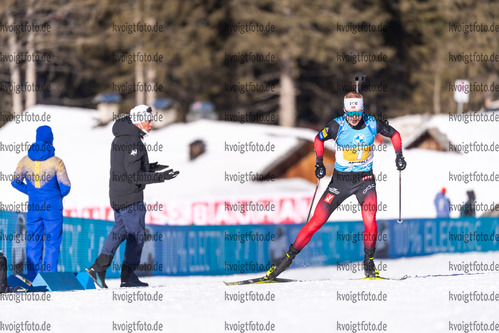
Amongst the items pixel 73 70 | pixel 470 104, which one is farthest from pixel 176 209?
pixel 470 104

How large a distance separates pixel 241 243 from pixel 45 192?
6.75 metres

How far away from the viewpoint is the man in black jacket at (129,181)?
29.7 feet

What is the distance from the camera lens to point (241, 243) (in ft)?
53.6

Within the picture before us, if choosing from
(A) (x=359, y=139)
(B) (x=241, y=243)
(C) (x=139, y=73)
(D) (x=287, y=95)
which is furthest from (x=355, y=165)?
(C) (x=139, y=73)

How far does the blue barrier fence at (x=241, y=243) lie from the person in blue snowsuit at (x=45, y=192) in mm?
3149

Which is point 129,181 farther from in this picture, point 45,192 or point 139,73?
point 139,73

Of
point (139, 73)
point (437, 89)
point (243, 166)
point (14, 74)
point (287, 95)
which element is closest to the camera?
point (243, 166)

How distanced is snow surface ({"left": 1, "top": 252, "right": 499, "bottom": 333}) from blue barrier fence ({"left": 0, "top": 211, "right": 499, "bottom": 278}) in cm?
603

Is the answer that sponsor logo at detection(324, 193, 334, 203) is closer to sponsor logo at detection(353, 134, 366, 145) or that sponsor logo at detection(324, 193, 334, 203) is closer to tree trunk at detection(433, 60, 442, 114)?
sponsor logo at detection(353, 134, 366, 145)

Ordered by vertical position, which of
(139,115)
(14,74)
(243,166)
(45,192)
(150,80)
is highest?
(150,80)

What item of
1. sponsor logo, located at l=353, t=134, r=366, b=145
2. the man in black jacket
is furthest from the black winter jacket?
sponsor logo, located at l=353, t=134, r=366, b=145

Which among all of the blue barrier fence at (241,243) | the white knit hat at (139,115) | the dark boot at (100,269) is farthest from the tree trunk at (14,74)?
the white knit hat at (139,115)

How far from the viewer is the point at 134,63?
49938mm

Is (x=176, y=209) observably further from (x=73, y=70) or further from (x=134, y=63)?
(x=73, y=70)
